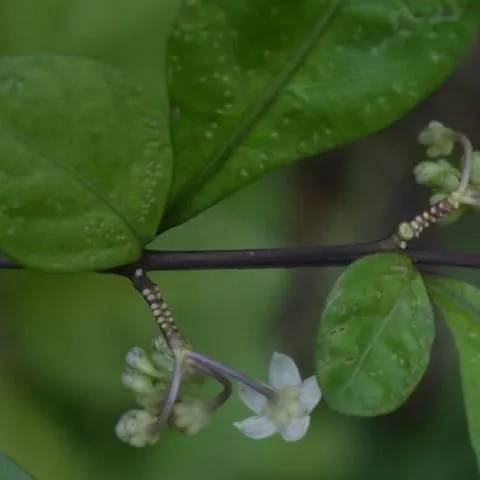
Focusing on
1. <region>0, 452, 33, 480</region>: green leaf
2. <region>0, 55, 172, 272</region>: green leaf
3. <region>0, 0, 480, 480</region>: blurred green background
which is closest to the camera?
<region>0, 55, 172, 272</region>: green leaf

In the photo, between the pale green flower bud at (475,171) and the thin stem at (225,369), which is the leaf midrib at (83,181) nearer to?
the thin stem at (225,369)

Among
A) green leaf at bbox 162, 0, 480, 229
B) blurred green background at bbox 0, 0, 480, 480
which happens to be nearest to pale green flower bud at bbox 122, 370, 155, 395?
green leaf at bbox 162, 0, 480, 229

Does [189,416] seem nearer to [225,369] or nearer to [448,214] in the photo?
[225,369]

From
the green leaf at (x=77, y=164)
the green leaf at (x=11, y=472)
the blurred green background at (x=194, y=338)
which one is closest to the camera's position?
the green leaf at (x=77, y=164)

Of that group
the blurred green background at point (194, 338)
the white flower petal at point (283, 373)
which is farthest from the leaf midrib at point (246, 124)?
the blurred green background at point (194, 338)

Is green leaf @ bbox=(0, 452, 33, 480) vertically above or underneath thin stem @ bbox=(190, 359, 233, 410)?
underneath

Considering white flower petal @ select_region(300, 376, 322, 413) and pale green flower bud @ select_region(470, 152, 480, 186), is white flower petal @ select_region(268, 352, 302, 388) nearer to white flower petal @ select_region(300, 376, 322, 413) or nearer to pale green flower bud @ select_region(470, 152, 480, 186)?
white flower petal @ select_region(300, 376, 322, 413)

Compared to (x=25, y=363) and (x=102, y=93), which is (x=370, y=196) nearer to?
(x=25, y=363)

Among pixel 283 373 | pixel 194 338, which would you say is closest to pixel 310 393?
pixel 283 373

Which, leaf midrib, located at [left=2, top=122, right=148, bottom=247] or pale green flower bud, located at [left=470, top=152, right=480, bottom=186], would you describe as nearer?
leaf midrib, located at [left=2, top=122, right=148, bottom=247]
